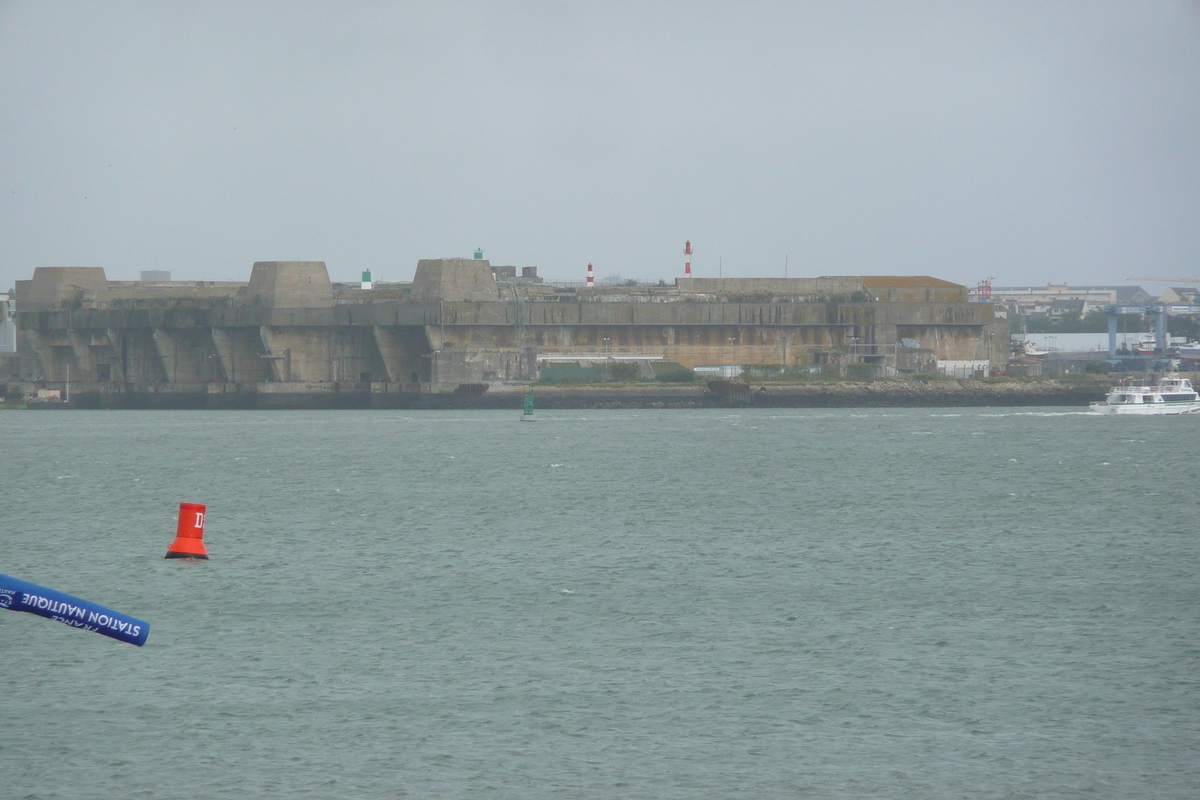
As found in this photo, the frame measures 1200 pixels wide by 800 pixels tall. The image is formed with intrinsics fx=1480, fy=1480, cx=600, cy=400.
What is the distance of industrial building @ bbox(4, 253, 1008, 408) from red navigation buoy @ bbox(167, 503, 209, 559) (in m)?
69.2

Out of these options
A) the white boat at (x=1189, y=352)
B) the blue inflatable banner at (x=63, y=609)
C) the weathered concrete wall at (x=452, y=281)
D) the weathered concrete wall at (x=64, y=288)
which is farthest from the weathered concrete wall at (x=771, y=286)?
→ the blue inflatable banner at (x=63, y=609)

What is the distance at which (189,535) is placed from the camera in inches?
1027

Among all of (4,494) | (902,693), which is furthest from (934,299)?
(902,693)

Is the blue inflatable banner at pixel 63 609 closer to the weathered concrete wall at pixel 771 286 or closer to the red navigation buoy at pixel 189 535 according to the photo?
the red navigation buoy at pixel 189 535

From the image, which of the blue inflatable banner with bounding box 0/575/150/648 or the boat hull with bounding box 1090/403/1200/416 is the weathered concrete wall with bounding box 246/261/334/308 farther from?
the blue inflatable banner with bounding box 0/575/150/648

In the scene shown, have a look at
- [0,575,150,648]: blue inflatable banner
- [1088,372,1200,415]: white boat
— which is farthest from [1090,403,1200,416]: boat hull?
[0,575,150,648]: blue inflatable banner

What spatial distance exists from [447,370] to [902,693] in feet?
265

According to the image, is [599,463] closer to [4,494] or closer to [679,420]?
[4,494]

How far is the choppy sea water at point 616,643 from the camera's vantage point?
46.4ft

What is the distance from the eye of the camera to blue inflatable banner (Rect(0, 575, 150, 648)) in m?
9.14

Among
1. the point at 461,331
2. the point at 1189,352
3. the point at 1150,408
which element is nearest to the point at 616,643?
the point at 1150,408

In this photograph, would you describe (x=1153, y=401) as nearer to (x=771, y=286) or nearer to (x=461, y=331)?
(x=771, y=286)

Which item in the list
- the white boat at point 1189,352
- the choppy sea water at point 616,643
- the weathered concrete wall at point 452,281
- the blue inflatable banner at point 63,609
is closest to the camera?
the blue inflatable banner at point 63,609

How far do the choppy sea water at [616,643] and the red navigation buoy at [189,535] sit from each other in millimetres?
381
